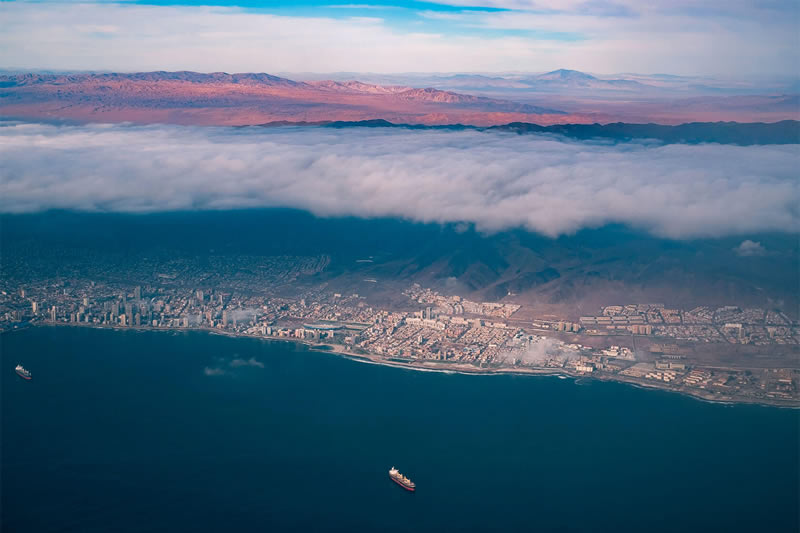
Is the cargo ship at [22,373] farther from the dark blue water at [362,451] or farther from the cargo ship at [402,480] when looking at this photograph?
the cargo ship at [402,480]

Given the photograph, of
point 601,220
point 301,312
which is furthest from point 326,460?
point 601,220

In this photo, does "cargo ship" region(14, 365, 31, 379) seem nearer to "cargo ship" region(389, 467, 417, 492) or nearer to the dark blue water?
the dark blue water

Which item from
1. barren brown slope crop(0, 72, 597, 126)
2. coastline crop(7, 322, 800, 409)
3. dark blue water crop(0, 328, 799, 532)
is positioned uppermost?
barren brown slope crop(0, 72, 597, 126)

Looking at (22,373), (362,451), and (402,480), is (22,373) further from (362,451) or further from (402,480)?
(402,480)

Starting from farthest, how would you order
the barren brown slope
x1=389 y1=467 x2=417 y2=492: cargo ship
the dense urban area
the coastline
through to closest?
1. the barren brown slope
2. the dense urban area
3. the coastline
4. x1=389 y1=467 x2=417 y2=492: cargo ship

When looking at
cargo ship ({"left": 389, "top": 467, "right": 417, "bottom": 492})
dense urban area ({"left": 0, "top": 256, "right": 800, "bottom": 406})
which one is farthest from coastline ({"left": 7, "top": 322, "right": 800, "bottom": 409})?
cargo ship ({"left": 389, "top": 467, "right": 417, "bottom": 492})

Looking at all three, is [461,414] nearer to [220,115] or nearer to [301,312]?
[301,312]

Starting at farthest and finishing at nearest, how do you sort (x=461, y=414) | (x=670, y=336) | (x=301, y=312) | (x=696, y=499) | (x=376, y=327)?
(x=301, y=312) → (x=376, y=327) → (x=670, y=336) → (x=461, y=414) → (x=696, y=499)
